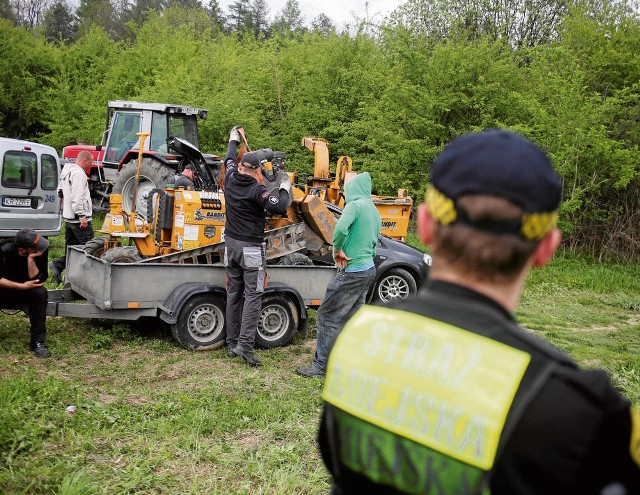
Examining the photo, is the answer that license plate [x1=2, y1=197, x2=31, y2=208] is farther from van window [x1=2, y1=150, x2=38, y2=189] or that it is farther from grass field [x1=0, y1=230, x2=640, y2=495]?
grass field [x1=0, y1=230, x2=640, y2=495]

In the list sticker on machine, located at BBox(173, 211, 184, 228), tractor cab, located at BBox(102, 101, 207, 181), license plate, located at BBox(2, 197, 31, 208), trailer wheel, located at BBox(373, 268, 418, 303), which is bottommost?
trailer wheel, located at BBox(373, 268, 418, 303)

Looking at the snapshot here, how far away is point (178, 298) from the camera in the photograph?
717cm

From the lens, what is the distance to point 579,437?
3.76 feet

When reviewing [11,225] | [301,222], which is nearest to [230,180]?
[301,222]

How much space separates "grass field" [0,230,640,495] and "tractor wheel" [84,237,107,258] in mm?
973

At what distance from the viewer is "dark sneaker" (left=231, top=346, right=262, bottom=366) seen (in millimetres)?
6957

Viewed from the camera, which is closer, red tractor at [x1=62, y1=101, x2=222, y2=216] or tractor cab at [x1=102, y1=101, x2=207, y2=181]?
red tractor at [x1=62, y1=101, x2=222, y2=216]

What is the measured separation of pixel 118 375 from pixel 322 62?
57.4 ft

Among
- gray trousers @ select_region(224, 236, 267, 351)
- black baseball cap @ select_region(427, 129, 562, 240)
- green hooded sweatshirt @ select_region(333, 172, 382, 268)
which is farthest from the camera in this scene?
gray trousers @ select_region(224, 236, 267, 351)

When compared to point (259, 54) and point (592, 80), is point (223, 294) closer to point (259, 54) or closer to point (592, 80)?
point (592, 80)

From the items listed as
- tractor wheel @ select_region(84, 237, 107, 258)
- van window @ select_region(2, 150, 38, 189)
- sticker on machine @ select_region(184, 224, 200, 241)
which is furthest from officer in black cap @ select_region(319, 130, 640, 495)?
van window @ select_region(2, 150, 38, 189)

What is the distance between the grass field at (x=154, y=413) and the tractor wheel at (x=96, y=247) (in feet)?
3.19

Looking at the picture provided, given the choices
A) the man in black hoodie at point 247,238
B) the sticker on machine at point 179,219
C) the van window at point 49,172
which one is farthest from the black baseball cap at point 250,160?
the van window at point 49,172

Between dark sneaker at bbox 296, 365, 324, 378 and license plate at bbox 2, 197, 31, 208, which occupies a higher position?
license plate at bbox 2, 197, 31, 208
